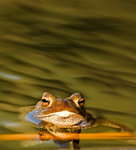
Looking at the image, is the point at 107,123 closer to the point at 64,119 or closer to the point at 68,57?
the point at 64,119

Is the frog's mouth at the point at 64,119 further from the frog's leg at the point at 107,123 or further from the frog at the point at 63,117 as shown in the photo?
the frog's leg at the point at 107,123

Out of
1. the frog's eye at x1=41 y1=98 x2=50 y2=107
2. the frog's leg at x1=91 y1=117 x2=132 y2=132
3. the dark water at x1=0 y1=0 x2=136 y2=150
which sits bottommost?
the frog's leg at x1=91 y1=117 x2=132 y2=132

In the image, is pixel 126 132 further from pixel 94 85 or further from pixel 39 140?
pixel 94 85

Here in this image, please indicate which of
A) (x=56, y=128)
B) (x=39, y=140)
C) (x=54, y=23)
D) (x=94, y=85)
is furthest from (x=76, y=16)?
(x=39, y=140)

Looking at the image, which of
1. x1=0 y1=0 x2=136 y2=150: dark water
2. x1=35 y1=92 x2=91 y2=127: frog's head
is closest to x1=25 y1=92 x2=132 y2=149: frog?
x1=35 y1=92 x2=91 y2=127: frog's head

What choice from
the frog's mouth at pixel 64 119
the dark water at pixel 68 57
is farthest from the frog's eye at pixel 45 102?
the dark water at pixel 68 57

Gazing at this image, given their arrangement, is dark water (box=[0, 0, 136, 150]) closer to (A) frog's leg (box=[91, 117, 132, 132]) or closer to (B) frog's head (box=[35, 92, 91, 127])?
Answer: (A) frog's leg (box=[91, 117, 132, 132])
